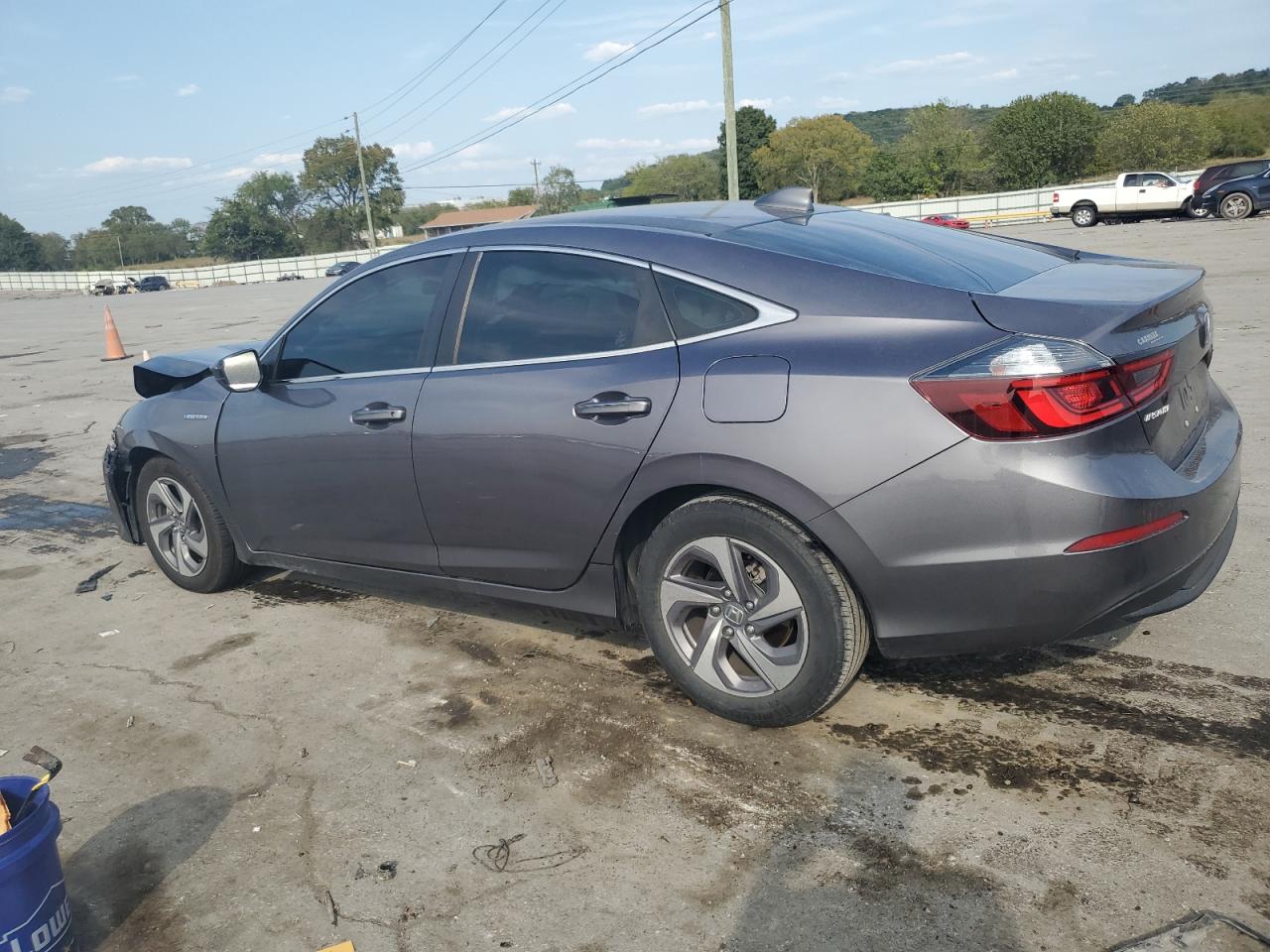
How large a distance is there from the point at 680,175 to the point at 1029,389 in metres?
118

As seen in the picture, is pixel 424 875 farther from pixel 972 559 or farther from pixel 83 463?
pixel 83 463

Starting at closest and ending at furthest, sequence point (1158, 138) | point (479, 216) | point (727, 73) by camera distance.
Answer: point (727, 73), point (1158, 138), point (479, 216)

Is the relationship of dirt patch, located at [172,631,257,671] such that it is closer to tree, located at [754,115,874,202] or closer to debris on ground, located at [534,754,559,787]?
debris on ground, located at [534,754,559,787]

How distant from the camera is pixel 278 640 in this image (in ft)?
14.9

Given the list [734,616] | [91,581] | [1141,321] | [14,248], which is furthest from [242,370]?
[14,248]

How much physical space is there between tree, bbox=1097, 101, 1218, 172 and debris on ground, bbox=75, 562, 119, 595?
7439cm

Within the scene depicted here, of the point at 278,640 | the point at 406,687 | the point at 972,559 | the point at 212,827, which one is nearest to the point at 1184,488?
the point at 972,559

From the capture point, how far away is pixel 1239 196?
29.0 metres

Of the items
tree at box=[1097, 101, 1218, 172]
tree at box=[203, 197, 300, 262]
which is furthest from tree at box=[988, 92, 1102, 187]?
tree at box=[203, 197, 300, 262]

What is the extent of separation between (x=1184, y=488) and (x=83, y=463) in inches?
330

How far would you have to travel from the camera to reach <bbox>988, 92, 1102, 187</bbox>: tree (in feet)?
244

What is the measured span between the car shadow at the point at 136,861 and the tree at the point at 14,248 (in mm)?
150824

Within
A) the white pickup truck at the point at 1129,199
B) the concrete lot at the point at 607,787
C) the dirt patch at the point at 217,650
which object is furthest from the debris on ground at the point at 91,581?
the white pickup truck at the point at 1129,199

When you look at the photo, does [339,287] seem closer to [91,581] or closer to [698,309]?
[698,309]
